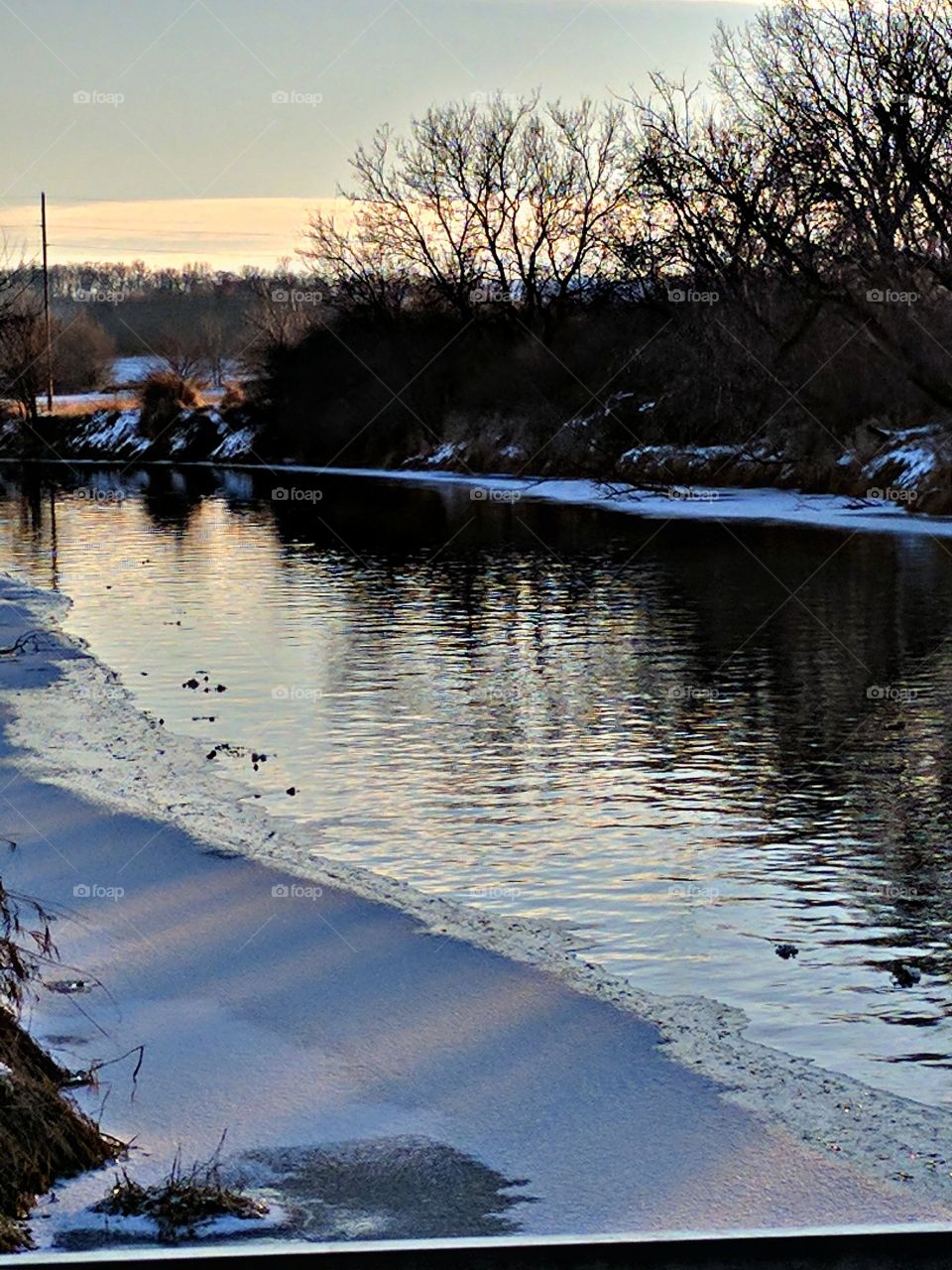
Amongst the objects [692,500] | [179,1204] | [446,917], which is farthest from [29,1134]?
[692,500]

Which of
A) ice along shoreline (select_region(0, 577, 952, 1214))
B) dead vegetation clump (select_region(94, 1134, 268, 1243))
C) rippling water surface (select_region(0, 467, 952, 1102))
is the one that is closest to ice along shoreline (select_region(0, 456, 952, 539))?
rippling water surface (select_region(0, 467, 952, 1102))

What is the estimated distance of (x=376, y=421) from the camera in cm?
7212

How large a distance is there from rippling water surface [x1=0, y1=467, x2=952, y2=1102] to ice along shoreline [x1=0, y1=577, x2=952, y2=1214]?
0.22 m

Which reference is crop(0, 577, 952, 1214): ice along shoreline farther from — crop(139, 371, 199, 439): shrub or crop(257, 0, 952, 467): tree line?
crop(139, 371, 199, 439): shrub

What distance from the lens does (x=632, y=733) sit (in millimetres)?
13781

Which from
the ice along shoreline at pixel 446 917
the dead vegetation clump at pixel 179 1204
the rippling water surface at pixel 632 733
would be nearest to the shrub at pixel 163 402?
the rippling water surface at pixel 632 733

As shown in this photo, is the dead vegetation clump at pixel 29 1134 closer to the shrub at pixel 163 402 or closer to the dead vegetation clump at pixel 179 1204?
the dead vegetation clump at pixel 179 1204

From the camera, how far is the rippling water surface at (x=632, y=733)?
8258mm

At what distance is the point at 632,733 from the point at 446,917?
17.8ft

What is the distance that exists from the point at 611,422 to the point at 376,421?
18198 mm

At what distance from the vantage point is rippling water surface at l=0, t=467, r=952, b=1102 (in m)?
8.26

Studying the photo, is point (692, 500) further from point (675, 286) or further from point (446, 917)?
point (446, 917)

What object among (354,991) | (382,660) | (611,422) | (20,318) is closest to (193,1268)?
(354,991)

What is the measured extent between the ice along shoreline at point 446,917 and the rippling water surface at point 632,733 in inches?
8.7
